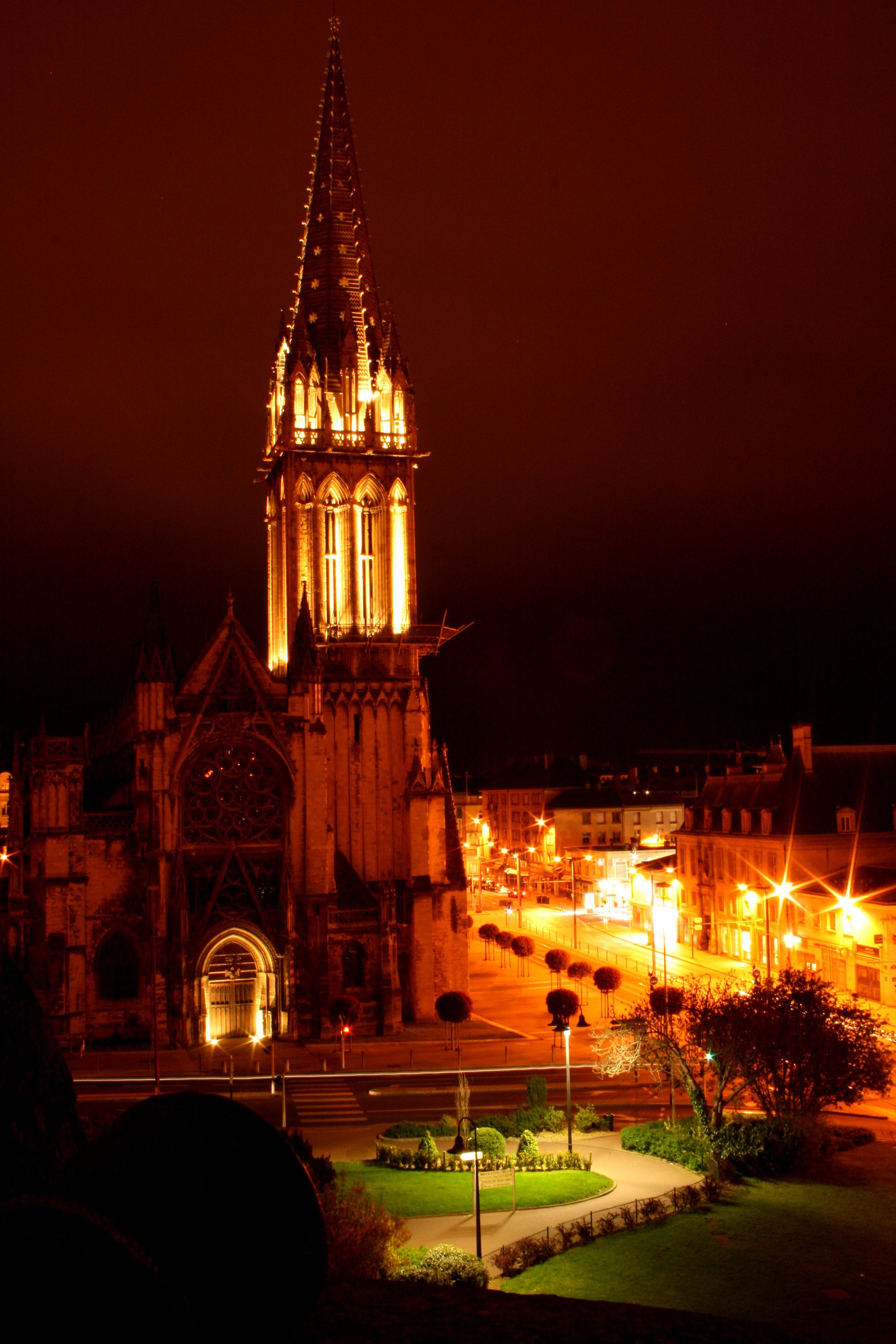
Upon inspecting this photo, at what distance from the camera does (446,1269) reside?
78.6ft

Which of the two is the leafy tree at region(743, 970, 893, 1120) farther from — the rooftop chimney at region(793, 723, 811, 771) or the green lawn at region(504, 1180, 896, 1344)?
the rooftop chimney at region(793, 723, 811, 771)

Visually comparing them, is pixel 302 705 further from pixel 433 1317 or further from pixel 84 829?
pixel 433 1317

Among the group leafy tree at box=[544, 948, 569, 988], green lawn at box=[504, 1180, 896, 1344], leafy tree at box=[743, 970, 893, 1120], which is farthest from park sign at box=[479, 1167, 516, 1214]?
leafy tree at box=[544, 948, 569, 988]

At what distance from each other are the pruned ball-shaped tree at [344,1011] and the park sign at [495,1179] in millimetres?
18049

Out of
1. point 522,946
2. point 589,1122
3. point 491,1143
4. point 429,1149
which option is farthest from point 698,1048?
point 522,946

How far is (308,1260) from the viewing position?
1208cm

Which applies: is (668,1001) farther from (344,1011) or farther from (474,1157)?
(474,1157)

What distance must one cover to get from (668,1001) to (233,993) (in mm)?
21182

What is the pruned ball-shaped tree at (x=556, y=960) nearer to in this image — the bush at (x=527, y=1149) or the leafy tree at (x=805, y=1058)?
the leafy tree at (x=805, y=1058)

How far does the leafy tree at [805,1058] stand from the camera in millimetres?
35219

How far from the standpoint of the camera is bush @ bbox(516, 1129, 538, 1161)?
34219 millimetres

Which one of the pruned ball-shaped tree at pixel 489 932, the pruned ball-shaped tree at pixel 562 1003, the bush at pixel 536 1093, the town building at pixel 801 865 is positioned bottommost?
the bush at pixel 536 1093

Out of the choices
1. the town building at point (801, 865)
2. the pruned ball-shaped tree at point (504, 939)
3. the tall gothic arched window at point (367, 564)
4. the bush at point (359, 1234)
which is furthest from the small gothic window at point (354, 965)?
the bush at point (359, 1234)

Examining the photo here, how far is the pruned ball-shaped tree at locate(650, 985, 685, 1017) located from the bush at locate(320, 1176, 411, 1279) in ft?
58.2
